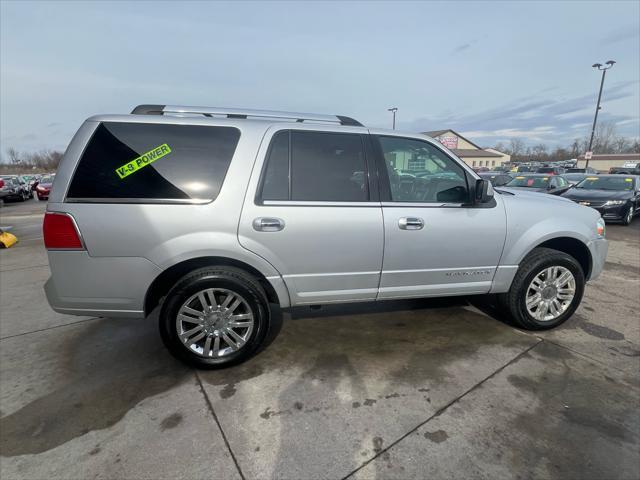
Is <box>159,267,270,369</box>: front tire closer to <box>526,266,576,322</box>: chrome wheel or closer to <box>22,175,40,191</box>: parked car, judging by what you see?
<box>526,266,576,322</box>: chrome wheel

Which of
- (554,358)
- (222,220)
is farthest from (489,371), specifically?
(222,220)

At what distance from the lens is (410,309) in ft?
13.7

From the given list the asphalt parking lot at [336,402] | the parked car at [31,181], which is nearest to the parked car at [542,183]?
the asphalt parking lot at [336,402]

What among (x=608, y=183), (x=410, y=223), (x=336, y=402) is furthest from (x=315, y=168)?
(x=608, y=183)

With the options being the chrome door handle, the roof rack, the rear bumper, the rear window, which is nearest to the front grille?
the chrome door handle

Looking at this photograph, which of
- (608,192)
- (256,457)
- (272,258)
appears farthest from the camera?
(608,192)

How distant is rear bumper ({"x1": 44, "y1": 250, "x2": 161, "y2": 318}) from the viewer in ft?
8.38

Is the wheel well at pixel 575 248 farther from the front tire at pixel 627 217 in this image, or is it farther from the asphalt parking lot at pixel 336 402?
the front tire at pixel 627 217

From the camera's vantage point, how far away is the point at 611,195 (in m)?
10.6

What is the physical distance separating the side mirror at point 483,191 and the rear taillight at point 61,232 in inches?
130

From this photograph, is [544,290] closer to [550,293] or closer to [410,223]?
[550,293]

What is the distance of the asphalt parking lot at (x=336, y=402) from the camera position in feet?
6.63

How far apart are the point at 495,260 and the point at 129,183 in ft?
10.8

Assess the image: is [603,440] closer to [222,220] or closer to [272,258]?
[272,258]
